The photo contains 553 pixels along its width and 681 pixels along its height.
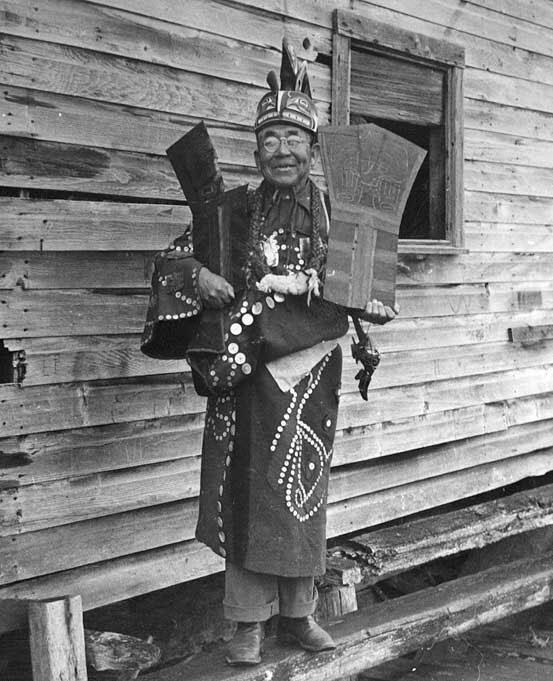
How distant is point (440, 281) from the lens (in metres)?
5.42

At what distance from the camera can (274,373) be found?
10.7 ft

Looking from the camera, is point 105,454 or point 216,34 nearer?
point 105,454

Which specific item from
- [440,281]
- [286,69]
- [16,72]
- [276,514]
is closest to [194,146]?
[286,69]

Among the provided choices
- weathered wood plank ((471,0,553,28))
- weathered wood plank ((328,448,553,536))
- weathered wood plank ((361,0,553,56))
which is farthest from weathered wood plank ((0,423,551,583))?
weathered wood plank ((471,0,553,28))

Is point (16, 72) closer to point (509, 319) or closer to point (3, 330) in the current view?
point (3, 330)

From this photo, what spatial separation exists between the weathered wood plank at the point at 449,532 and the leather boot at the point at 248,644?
45.6 inches

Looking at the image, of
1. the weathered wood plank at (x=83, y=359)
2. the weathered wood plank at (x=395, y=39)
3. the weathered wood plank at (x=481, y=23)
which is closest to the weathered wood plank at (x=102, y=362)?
the weathered wood plank at (x=83, y=359)

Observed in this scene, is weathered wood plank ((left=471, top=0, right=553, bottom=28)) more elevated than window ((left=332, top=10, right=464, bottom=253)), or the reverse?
weathered wood plank ((left=471, top=0, right=553, bottom=28))

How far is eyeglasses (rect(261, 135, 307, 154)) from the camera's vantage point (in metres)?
3.22

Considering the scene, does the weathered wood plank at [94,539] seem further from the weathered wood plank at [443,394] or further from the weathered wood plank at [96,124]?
the weathered wood plank at [96,124]

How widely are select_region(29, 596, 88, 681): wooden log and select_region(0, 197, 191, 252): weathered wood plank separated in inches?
49.2

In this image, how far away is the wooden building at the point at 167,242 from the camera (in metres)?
3.73

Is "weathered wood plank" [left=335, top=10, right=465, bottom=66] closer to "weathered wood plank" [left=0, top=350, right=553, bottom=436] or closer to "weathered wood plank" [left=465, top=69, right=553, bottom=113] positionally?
"weathered wood plank" [left=465, top=69, right=553, bottom=113]

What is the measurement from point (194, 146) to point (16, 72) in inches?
33.9
